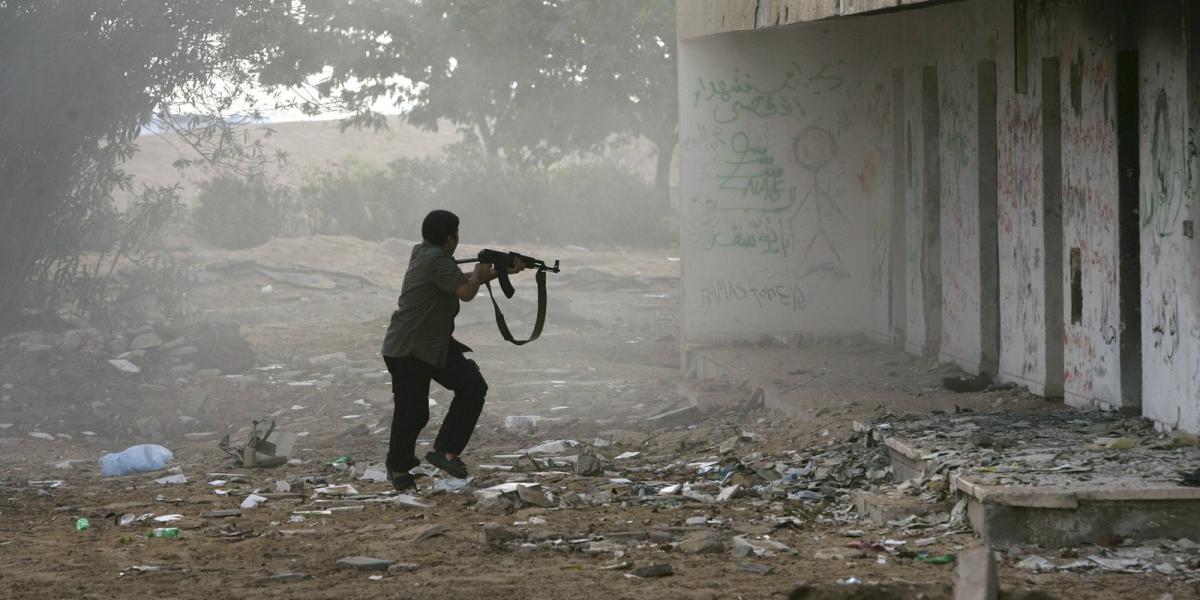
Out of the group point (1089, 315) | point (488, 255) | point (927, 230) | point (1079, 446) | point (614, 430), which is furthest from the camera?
point (927, 230)

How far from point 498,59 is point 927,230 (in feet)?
69.7

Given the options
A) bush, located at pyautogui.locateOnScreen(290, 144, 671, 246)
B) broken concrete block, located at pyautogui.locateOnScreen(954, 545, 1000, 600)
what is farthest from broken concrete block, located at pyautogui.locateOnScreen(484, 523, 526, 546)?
bush, located at pyautogui.locateOnScreen(290, 144, 671, 246)

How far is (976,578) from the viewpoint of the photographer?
4.49m

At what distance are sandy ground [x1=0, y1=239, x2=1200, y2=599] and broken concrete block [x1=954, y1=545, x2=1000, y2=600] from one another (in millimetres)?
85

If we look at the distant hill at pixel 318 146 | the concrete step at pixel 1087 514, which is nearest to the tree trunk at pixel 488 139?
the concrete step at pixel 1087 514

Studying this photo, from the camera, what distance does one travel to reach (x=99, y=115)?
45.8 ft

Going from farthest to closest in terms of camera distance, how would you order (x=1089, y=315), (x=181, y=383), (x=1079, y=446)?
(x=181, y=383) → (x=1089, y=315) → (x=1079, y=446)

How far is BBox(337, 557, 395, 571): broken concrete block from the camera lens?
5.70 metres

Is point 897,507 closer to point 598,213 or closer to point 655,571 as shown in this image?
point 655,571

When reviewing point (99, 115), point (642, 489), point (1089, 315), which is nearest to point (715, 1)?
point (1089, 315)

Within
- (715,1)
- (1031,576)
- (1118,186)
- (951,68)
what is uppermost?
(715,1)

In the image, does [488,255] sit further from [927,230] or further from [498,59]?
[498,59]

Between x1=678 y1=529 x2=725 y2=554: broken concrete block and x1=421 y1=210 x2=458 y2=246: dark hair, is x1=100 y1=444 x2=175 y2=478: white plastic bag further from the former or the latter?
x1=678 y1=529 x2=725 y2=554: broken concrete block

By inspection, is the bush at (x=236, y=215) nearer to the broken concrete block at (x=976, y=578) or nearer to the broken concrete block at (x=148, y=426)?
the broken concrete block at (x=148, y=426)
